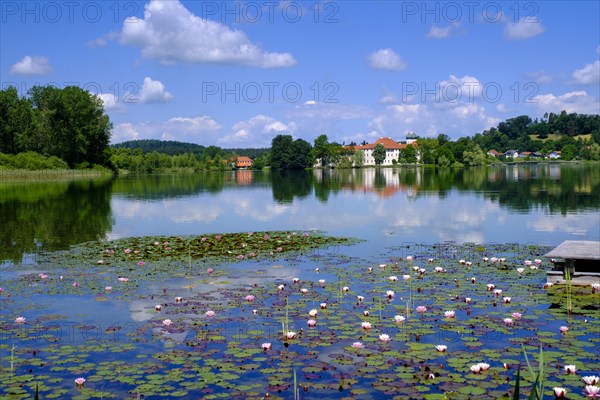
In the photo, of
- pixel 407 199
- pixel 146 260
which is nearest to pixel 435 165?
pixel 407 199

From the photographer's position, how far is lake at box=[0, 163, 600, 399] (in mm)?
8102

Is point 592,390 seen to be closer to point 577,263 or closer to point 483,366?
point 483,366

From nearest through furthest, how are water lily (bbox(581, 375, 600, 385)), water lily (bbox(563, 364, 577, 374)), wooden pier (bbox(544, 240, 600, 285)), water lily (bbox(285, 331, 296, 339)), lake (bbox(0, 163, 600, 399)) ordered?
water lily (bbox(581, 375, 600, 385)) → water lily (bbox(563, 364, 577, 374)) → lake (bbox(0, 163, 600, 399)) → water lily (bbox(285, 331, 296, 339)) → wooden pier (bbox(544, 240, 600, 285))

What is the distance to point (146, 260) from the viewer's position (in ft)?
59.3

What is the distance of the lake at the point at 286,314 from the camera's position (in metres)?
8.10

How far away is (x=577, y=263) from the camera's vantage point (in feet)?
46.5

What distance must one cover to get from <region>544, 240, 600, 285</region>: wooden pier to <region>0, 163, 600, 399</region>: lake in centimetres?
41

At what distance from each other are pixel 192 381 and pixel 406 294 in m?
6.16

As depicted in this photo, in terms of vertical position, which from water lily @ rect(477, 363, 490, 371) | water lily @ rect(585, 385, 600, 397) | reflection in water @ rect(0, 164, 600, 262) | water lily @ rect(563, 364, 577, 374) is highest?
reflection in water @ rect(0, 164, 600, 262)

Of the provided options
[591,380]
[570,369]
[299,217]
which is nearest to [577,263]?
[570,369]

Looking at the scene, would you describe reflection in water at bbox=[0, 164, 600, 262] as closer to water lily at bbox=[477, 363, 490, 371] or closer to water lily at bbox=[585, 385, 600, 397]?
water lily at bbox=[477, 363, 490, 371]

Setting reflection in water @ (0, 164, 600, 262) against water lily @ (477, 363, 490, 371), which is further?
reflection in water @ (0, 164, 600, 262)

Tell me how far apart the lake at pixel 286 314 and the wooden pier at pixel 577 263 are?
410mm

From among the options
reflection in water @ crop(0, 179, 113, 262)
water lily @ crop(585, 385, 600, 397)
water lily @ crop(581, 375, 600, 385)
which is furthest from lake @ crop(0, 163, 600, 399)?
water lily @ crop(585, 385, 600, 397)
